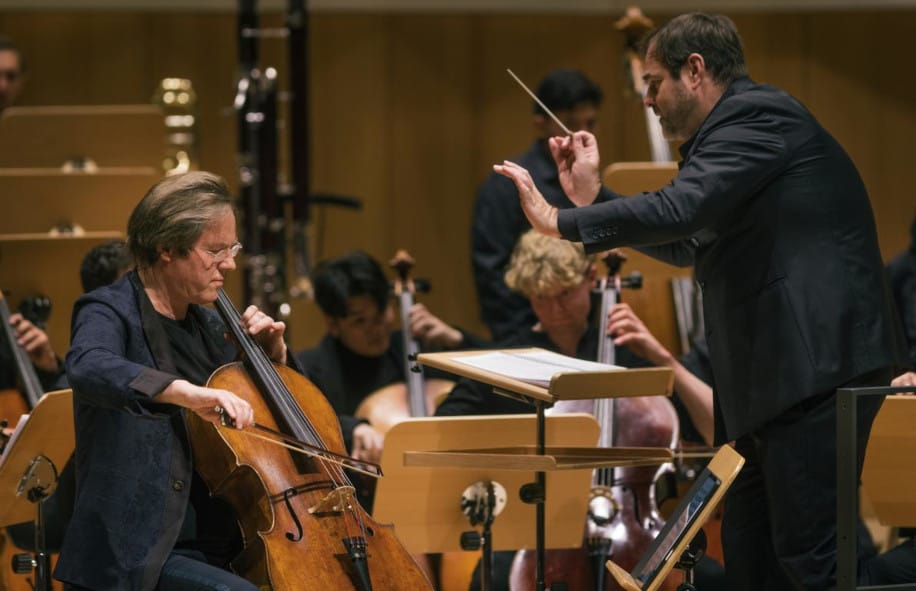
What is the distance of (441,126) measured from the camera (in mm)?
6156

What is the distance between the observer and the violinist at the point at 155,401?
97.7 inches

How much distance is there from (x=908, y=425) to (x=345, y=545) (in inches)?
45.2

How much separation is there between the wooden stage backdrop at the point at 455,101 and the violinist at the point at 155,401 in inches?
127

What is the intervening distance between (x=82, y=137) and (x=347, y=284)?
37.2 inches

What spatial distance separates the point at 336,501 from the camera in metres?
2.65

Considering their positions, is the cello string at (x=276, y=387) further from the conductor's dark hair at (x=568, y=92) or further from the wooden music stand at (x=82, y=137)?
the conductor's dark hair at (x=568, y=92)

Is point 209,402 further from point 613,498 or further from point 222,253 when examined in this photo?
point 613,498

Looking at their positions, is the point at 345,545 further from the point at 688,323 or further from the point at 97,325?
the point at 688,323

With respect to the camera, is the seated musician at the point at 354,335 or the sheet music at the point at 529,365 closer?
the sheet music at the point at 529,365

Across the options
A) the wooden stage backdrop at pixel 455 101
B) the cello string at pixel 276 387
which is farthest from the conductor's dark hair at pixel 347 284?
the wooden stage backdrop at pixel 455 101

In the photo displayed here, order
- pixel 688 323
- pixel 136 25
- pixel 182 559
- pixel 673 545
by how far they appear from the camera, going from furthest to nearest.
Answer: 1. pixel 136 25
2. pixel 688 323
3. pixel 182 559
4. pixel 673 545

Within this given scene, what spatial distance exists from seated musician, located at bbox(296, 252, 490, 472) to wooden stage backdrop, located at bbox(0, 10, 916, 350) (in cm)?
174

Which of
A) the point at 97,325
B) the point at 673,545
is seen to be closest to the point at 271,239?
the point at 97,325

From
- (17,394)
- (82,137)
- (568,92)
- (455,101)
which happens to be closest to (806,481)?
(17,394)
